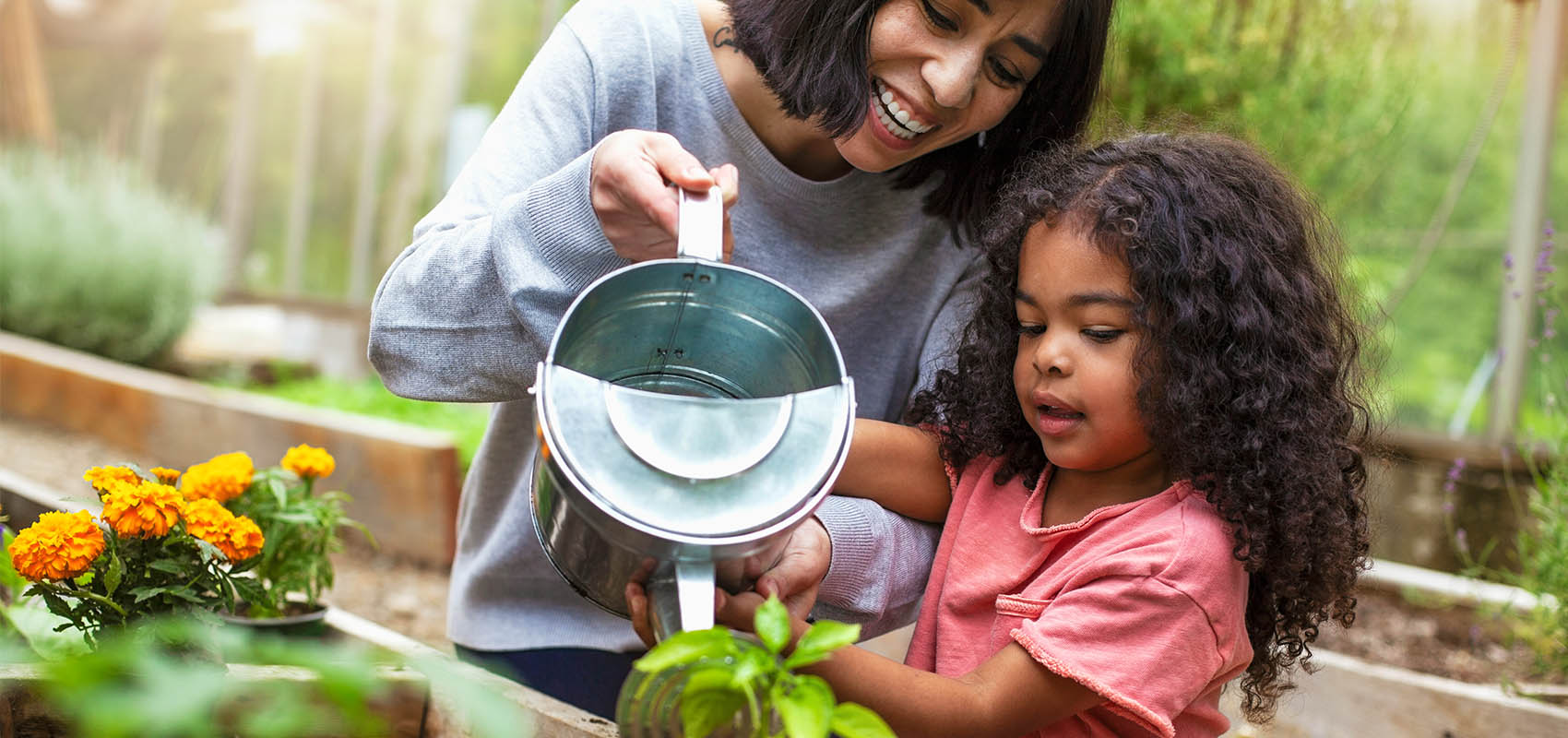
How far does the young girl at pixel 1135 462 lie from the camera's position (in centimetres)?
104

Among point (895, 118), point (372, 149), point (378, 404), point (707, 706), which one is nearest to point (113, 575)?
point (707, 706)

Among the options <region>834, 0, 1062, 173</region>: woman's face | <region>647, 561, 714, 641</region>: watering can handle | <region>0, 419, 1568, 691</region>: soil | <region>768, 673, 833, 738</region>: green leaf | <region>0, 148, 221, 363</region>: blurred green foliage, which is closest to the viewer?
<region>768, 673, 833, 738</region>: green leaf

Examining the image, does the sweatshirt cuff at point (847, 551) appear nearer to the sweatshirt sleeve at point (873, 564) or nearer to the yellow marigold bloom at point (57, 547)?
the sweatshirt sleeve at point (873, 564)

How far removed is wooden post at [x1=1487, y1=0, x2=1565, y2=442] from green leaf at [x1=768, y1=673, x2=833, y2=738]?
421 centimetres

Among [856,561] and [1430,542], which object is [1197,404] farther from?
[1430,542]

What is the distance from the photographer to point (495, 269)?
43.4 inches

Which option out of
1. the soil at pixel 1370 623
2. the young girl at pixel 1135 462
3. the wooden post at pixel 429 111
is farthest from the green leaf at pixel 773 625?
the wooden post at pixel 429 111

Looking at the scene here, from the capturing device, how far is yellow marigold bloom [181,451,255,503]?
4.94 ft

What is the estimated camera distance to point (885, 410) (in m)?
1.54

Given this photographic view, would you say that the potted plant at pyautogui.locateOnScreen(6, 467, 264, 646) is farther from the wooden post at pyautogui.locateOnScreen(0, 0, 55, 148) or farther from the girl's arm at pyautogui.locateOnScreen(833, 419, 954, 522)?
the wooden post at pyautogui.locateOnScreen(0, 0, 55, 148)

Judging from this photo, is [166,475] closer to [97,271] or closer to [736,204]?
[736,204]

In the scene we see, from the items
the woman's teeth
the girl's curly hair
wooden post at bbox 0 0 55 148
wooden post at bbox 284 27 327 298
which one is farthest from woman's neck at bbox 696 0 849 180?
wooden post at bbox 284 27 327 298

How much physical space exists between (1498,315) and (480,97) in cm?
510

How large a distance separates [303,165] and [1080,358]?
26.6 feet
